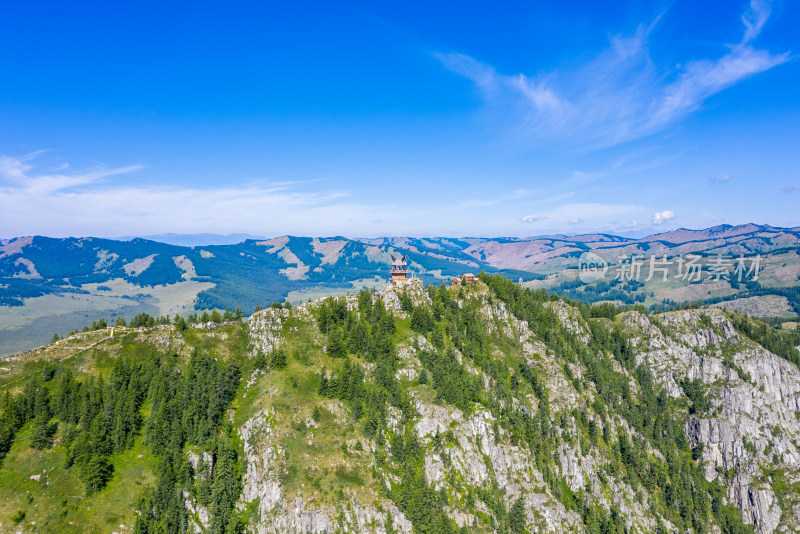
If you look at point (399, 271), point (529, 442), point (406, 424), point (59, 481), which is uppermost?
point (399, 271)

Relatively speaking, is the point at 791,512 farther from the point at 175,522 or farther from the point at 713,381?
the point at 175,522

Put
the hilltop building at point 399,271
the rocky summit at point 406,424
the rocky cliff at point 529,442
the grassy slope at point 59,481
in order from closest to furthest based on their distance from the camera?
the grassy slope at point 59,481, the rocky summit at point 406,424, the rocky cliff at point 529,442, the hilltop building at point 399,271

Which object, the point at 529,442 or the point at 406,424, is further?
the point at 529,442

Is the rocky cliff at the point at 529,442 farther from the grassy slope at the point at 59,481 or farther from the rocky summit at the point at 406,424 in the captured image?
the grassy slope at the point at 59,481

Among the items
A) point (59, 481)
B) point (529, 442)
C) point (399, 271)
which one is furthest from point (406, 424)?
point (59, 481)

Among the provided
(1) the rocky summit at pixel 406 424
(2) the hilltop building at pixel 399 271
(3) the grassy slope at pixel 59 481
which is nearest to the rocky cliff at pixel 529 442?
(1) the rocky summit at pixel 406 424

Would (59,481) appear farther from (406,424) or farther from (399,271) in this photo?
(399,271)

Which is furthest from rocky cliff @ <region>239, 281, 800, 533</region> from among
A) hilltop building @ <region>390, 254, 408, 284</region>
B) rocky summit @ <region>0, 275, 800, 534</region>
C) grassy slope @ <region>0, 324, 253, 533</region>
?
grassy slope @ <region>0, 324, 253, 533</region>

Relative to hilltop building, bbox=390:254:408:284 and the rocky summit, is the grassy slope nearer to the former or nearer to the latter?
the rocky summit

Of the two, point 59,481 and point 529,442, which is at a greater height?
point 59,481

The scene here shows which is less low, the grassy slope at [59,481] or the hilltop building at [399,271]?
the hilltop building at [399,271]
